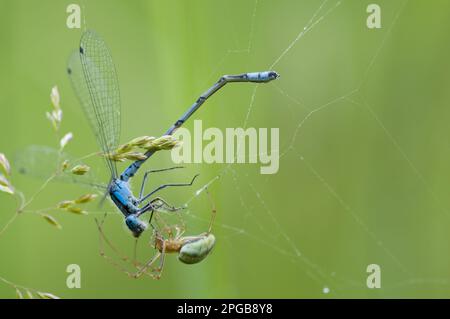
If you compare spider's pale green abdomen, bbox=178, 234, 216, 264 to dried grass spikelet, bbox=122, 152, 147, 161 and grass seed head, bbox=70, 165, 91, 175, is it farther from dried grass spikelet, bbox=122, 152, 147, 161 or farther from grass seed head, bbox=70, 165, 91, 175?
grass seed head, bbox=70, 165, 91, 175

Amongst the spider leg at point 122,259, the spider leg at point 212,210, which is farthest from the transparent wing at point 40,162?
the spider leg at point 122,259

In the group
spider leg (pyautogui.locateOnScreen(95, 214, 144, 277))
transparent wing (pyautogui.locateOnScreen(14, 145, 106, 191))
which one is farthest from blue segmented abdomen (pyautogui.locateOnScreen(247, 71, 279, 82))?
spider leg (pyautogui.locateOnScreen(95, 214, 144, 277))

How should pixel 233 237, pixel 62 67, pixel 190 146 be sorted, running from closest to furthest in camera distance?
pixel 190 146 < pixel 233 237 < pixel 62 67

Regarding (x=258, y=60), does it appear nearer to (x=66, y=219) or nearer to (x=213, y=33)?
(x=213, y=33)

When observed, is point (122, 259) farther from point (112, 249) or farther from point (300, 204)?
point (300, 204)

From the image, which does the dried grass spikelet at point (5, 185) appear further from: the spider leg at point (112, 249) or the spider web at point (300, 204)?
the spider web at point (300, 204)

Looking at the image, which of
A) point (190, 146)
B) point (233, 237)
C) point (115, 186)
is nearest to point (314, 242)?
point (233, 237)

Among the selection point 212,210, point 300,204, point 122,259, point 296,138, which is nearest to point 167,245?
point 122,259
